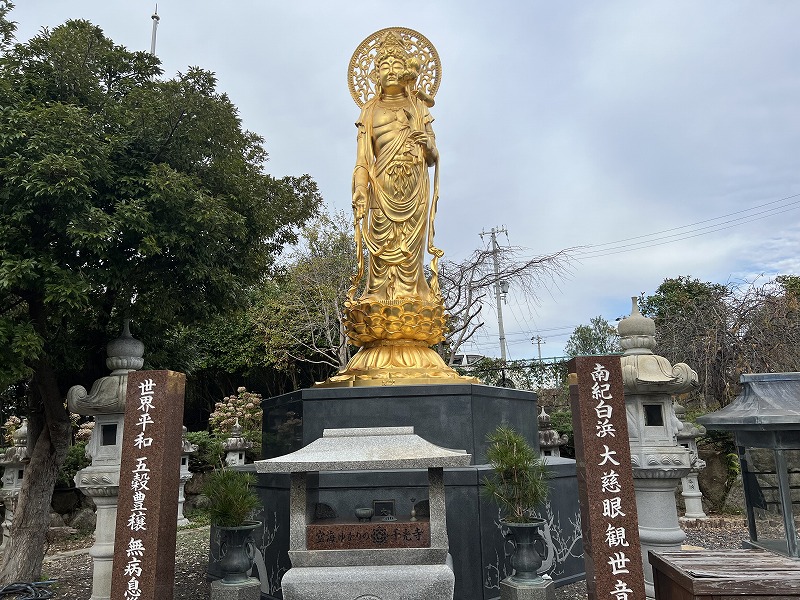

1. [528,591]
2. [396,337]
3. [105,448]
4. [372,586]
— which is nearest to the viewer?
[372,586]

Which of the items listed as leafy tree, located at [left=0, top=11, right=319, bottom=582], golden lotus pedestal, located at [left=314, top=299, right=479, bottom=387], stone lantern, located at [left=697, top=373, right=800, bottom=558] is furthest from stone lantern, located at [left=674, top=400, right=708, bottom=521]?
leafy tree, located at [left=0, top=11, right=319, bottom=582]

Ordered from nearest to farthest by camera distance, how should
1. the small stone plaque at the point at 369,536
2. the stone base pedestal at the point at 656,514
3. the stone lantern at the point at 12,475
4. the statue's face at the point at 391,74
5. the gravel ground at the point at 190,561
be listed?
the small stone plaque at the point at 369,536, the stone base pedestal at the point at 656,514, the gravel ground at the point at 190,561, the statue's face at the point at 391,74, the stone lantern at the point at 12,475

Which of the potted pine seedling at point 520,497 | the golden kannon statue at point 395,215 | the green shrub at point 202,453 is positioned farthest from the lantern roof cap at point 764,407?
the green shrub at point 202,453

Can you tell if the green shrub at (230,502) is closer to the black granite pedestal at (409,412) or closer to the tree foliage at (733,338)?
the black granite pedestal at (409,412)

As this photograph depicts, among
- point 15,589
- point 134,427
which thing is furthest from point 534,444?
point 15,589

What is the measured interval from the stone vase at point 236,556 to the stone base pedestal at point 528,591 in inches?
84.1

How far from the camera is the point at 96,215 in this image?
524 centimetres

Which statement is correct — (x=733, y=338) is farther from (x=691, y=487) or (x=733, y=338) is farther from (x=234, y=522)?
(x=234, y=522)

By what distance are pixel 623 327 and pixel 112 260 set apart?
17.5 ft

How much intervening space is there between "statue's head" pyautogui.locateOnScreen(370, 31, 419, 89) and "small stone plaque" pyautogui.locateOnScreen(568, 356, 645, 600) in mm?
5097

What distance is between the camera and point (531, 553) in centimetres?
455

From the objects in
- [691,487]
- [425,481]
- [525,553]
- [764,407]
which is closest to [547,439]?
[691,487]

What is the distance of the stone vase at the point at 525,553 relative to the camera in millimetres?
4504

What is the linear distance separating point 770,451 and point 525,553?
1.96 metres
